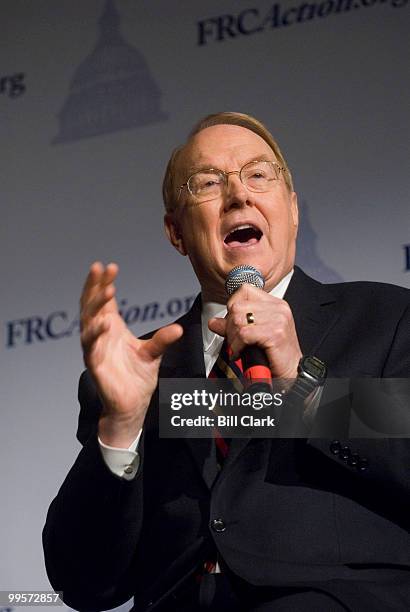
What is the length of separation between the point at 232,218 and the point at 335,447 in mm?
572

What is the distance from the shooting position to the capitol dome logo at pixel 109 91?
3.00 meters

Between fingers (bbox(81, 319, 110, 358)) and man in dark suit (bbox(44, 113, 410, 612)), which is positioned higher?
fingers (bbox(81, 319, 110, 358))

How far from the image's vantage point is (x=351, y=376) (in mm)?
1643

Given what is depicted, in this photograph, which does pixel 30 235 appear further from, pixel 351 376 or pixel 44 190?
pixel 351 376

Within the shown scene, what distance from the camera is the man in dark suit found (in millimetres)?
1484

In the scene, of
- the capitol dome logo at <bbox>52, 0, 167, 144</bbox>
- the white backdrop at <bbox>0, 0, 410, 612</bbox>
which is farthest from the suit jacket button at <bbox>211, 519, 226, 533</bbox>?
the capitol dome logo at <bbox>52, 0, 167, 144</bbox>

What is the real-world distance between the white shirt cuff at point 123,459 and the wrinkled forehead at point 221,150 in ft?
2.12

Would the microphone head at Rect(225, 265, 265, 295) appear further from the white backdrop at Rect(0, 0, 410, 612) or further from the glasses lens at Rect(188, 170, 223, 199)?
the white backdrop at Rect(0, 0, 410, 612)

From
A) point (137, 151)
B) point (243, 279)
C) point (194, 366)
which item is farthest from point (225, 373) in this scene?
point (137, 151)

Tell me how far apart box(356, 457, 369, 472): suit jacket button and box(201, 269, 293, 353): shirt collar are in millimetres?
442

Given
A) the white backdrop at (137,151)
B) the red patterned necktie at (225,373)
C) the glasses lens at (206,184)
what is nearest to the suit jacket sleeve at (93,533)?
the red patterned necktie at (225,373)

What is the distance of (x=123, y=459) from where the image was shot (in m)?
1.62

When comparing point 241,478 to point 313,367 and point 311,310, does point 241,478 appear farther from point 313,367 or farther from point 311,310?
point 311,310

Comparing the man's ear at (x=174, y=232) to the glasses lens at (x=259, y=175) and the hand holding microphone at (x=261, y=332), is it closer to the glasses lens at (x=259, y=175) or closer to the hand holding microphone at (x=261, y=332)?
the glasses lens at (x=259, y=175)
